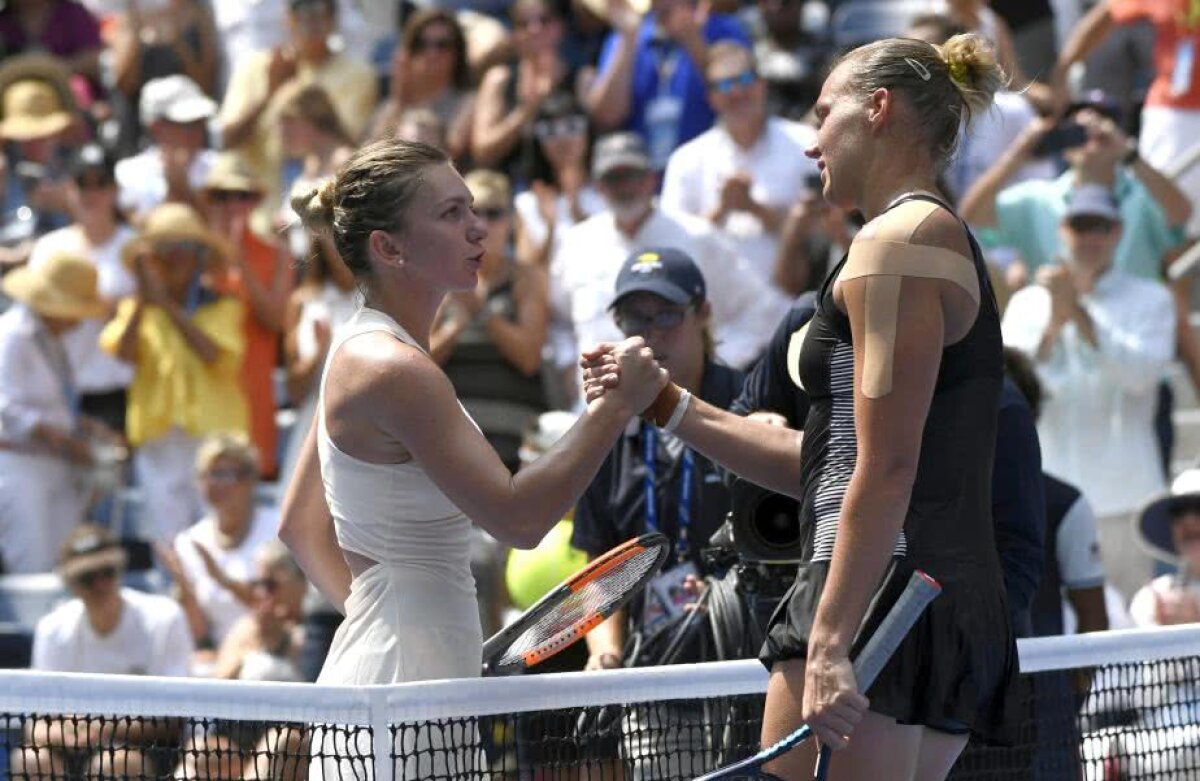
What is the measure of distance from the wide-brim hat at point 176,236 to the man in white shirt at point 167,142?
2.61 feet

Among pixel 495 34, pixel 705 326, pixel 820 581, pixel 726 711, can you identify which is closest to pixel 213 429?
pixel 495 34

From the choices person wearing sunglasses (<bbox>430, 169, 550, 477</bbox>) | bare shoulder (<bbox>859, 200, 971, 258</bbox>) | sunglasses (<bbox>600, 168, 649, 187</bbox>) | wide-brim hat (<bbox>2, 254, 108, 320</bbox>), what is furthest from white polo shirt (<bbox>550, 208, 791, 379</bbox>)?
bare shoulder (<bbox>859, 200, 971, 258</bbox>)

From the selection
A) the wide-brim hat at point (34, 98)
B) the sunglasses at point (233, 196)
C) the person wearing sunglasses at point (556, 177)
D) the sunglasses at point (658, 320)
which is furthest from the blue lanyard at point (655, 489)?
the wide-brim hat at point (34, 98)

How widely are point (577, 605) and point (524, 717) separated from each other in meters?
0.27

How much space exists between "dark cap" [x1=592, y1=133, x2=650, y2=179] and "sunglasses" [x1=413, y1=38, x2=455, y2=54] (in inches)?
74.7

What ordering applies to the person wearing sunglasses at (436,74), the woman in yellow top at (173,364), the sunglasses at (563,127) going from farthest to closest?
the person wearing sunglasses at (436,74) → the sunglasses at (563,127) → the woman in yellow top at (173,364)

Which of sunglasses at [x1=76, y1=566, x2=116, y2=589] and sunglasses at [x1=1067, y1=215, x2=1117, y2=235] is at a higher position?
sunglasses at [x1=1067, y1=215, x2=1117, y2=235]

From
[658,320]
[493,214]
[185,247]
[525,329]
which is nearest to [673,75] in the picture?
[493,214]

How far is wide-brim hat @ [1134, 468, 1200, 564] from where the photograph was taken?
721 cm

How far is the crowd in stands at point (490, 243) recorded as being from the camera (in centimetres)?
809

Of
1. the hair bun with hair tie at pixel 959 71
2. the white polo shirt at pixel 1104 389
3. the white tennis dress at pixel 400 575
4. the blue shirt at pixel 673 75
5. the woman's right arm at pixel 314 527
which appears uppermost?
the blue shirt at pixel 673 75

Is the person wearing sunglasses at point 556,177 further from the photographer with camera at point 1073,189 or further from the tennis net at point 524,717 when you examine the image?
the tennis net at point 524,717

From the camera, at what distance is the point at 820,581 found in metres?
3.36

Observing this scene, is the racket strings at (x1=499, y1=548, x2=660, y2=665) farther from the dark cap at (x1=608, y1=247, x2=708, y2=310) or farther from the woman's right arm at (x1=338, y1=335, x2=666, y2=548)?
the dark cap at (x1=608, y1=247, x2=708, y2=310)
